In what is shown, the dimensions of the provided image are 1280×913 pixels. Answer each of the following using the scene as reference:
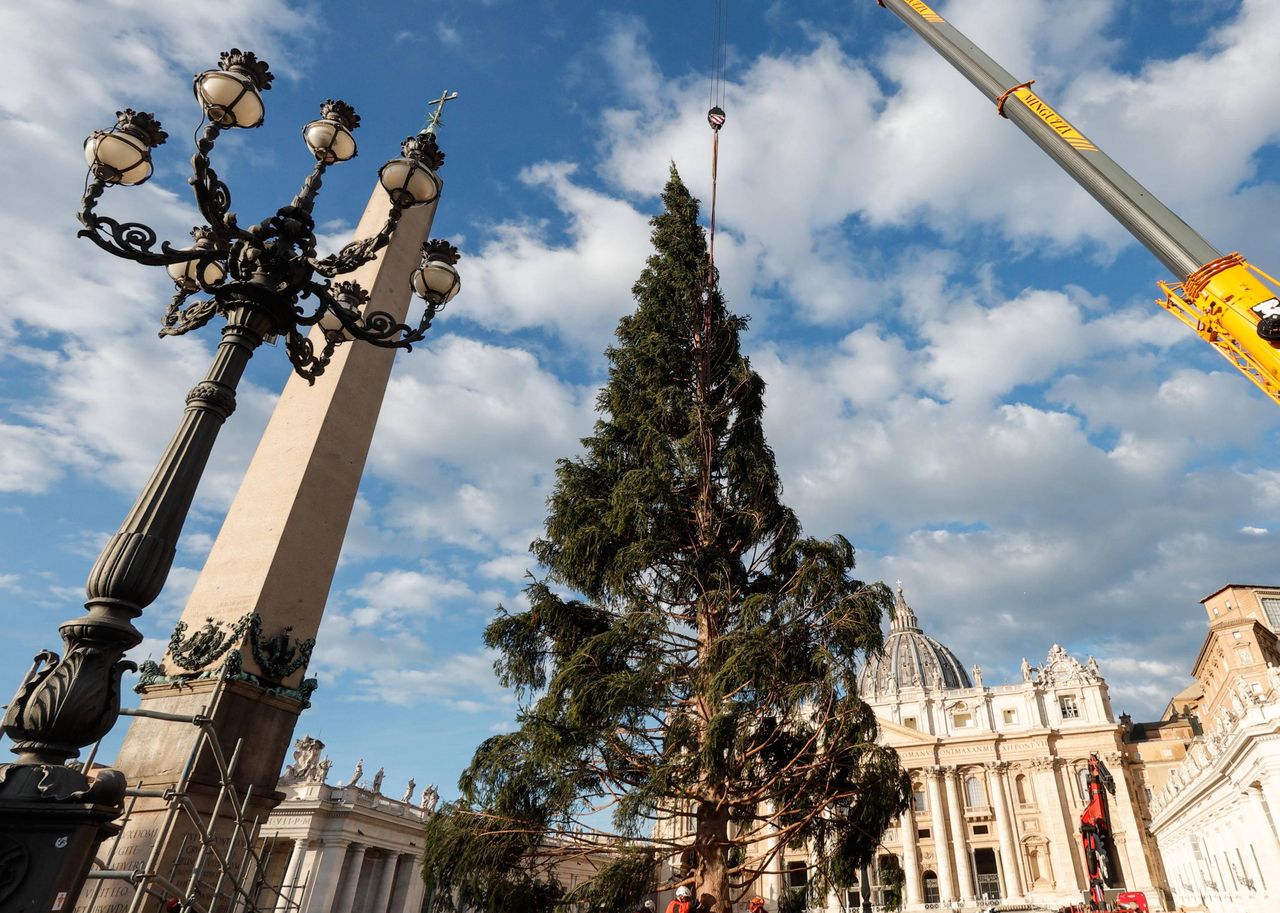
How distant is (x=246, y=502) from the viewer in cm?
821

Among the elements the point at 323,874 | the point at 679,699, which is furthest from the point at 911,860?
the point at 679,699

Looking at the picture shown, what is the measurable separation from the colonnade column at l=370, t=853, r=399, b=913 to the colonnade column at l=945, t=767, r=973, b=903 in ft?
134

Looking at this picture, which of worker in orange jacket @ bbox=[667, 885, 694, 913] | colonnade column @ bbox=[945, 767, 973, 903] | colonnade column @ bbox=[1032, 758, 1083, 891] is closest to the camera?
worker in orange jacket @ bbox=[667, 885, 694, 913]

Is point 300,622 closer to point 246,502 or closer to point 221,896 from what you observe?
point 246,502

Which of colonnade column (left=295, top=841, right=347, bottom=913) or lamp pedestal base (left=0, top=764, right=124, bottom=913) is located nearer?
lamp pedestal base (left=0, top=764, right=124, bottom=913)

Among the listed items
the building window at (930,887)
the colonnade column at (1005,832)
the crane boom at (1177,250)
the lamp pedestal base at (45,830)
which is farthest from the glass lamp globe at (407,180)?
the building window at (930,887)

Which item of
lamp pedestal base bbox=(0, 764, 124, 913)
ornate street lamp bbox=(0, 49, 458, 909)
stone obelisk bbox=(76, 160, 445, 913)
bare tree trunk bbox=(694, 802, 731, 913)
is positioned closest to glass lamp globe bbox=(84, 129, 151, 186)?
ornate street lamp bbox=(0, 49, 458, 909)

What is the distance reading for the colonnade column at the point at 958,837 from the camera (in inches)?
2188

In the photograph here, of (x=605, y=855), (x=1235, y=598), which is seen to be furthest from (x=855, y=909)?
(x=605, y=855)

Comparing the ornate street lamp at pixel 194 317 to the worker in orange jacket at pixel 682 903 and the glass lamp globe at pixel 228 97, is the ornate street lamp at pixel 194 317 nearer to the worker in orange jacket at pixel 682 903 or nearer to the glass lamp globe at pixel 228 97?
the glass lamp globe at pixel 228 97

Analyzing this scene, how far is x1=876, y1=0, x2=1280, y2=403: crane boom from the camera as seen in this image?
10188 millimetres

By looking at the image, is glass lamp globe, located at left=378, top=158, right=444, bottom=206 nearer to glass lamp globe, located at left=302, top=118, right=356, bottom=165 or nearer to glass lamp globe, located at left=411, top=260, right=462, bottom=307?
glass lamp globe, located at left=302, top=118, right=356, bottom=165

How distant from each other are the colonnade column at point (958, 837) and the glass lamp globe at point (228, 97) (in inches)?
2552

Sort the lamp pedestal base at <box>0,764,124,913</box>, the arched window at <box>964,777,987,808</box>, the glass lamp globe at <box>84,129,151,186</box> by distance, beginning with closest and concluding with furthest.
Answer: the lamp pedestal base at <box>0,764,124,913</box> < the glass lamp globe at <box>84,129,151,186</box> < the arched window at <box>964,777,987,808</box>
